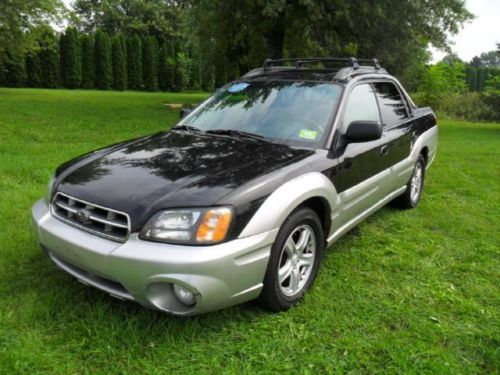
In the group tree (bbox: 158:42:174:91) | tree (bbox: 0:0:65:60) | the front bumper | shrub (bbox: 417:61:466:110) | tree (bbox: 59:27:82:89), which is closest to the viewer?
the front bumper

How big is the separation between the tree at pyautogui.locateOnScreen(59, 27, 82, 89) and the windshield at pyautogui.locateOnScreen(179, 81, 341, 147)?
114ft

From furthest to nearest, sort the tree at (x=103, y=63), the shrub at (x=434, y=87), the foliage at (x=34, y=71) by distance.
→ the tree at (x=103, y=63)
the foliage at (x=34, y=71)
the shrub at (x=434, y=87)

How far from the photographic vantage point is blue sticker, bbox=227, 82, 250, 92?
423 cm

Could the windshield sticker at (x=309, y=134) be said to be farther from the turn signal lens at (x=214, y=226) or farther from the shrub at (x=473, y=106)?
the shrub at (x=473, y=106)

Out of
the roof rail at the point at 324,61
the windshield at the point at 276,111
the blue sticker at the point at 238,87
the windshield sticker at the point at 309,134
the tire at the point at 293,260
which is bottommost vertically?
the tire at the point at 293,260

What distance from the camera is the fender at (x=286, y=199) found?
8.69 feet

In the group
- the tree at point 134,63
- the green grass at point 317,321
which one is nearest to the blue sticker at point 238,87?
the green grass at point 317,321

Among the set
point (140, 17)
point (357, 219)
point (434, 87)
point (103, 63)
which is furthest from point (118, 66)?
point (357, 219)

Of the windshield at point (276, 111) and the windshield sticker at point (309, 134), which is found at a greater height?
the windshield at point (276, 111)

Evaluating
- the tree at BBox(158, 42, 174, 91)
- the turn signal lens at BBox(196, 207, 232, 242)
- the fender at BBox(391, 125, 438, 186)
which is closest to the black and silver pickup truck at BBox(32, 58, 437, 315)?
the turn signal lens at BBox(196, 207, 232, 242)

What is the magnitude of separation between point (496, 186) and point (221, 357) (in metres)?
5.75

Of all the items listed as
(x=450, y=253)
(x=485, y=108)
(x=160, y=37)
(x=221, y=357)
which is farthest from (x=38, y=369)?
(x=160, y=37)

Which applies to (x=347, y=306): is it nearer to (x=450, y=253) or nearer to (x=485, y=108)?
(x=450, y=253)

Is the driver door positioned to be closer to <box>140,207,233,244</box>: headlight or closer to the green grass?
the green grass
